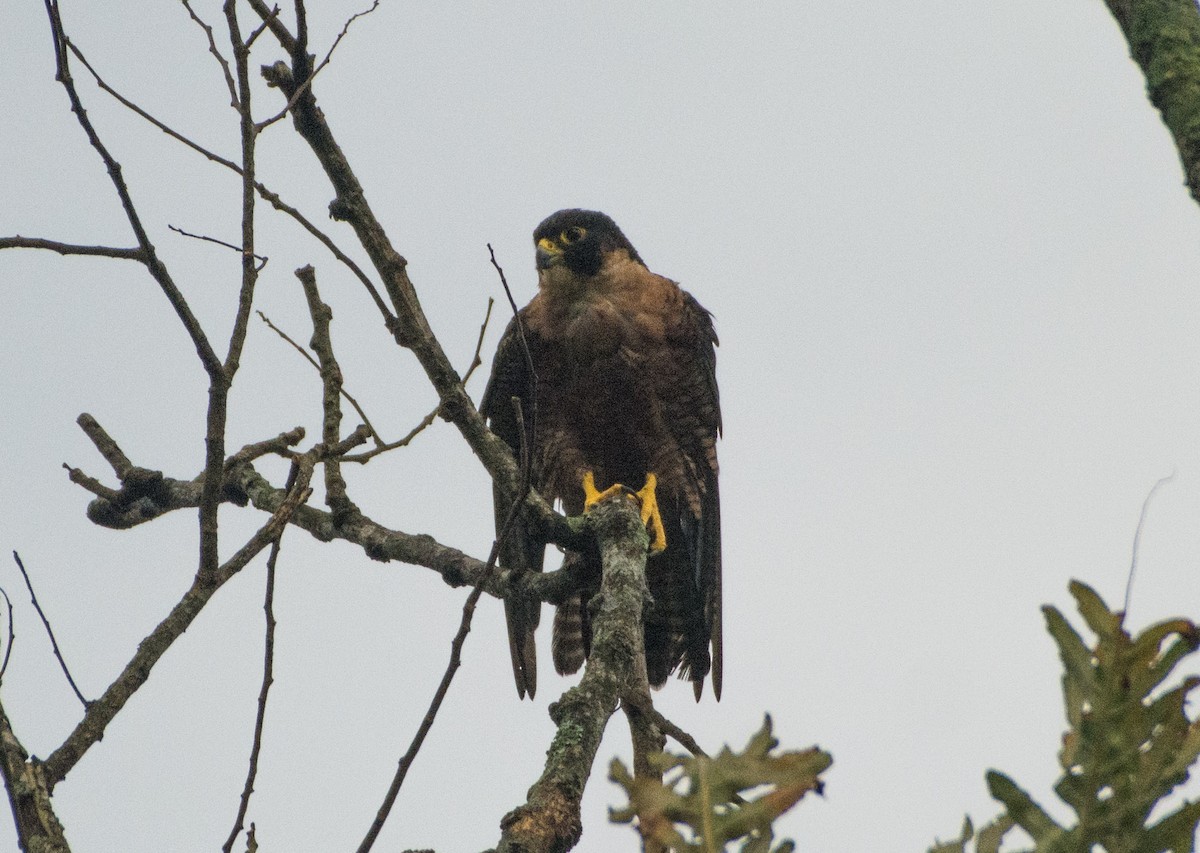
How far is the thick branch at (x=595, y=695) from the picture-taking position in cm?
204

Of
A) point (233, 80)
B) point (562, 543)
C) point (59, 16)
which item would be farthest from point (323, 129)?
point (562, 543)

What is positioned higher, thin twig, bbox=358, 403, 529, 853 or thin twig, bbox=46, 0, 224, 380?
thin twig, bbox=46, 0, 224, 380

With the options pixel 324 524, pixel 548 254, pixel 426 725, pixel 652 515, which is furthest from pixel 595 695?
pixel 548 254

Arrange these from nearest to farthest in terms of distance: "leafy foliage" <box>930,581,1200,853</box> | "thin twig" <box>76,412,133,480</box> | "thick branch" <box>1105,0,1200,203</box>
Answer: "leafy foliage" <box>930,581,1200,853</box> → "thick branch" <box>1105,0,1200,203</box> → "thin twig" <box>76,412,133,480</box>

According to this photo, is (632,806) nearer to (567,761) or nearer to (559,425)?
(567,761)

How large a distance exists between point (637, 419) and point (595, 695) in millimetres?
3103

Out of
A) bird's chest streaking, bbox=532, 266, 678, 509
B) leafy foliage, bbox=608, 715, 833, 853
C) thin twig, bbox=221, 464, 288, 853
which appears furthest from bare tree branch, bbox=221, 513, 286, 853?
bird's chest streaking, bbox=532, 266, 678, 509

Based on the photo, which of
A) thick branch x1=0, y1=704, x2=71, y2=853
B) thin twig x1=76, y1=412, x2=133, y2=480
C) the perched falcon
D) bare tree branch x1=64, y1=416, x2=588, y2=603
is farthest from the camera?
the perched falcon

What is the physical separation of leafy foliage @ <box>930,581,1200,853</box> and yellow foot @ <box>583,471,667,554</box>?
3.58 meters

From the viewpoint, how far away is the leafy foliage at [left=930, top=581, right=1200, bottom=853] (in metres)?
0.84

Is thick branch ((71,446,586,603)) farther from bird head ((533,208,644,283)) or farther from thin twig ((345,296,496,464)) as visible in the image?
bird head ((533,208,644,283))

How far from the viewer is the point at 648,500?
5230mm

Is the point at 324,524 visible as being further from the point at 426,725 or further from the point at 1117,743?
the point at 1117,743

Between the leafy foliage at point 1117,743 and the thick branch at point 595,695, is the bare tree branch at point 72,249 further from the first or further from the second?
the leafy foliage at point 1117,743
